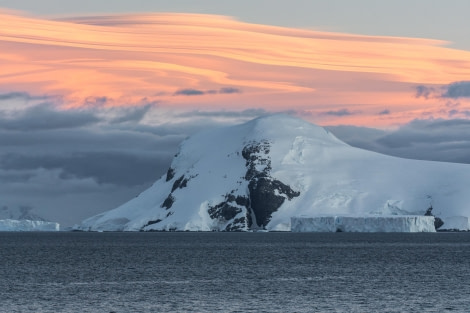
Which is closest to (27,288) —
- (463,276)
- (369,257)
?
(463,276)

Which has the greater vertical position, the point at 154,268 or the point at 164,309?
the point at 154,268

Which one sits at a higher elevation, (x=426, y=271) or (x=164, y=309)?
(x=426, y=271)

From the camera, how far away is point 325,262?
5546 inches

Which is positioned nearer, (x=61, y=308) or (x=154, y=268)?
(x=61, y=308)

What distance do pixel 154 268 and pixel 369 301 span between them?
50.2m

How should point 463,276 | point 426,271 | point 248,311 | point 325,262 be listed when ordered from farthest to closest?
point 325,262 → point 426,271 → point 463,276 → point 248,311

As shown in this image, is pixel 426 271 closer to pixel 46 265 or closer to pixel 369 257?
pixel 369 257

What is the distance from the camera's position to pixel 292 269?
121875 millimetres

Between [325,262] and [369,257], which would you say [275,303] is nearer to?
[325,262]

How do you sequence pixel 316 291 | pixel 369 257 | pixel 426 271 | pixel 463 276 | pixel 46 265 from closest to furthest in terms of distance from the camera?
pixel 316 291 < pixel 463 276 < pixel 426 271 < pixel 46 265 < pixel 369 257

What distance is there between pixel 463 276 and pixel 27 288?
1965 inches

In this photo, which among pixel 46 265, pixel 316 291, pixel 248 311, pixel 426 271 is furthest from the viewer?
pixel 46 265

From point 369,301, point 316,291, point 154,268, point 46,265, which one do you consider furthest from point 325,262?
point 369,301

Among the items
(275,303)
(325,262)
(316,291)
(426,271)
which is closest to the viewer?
(275,303)
